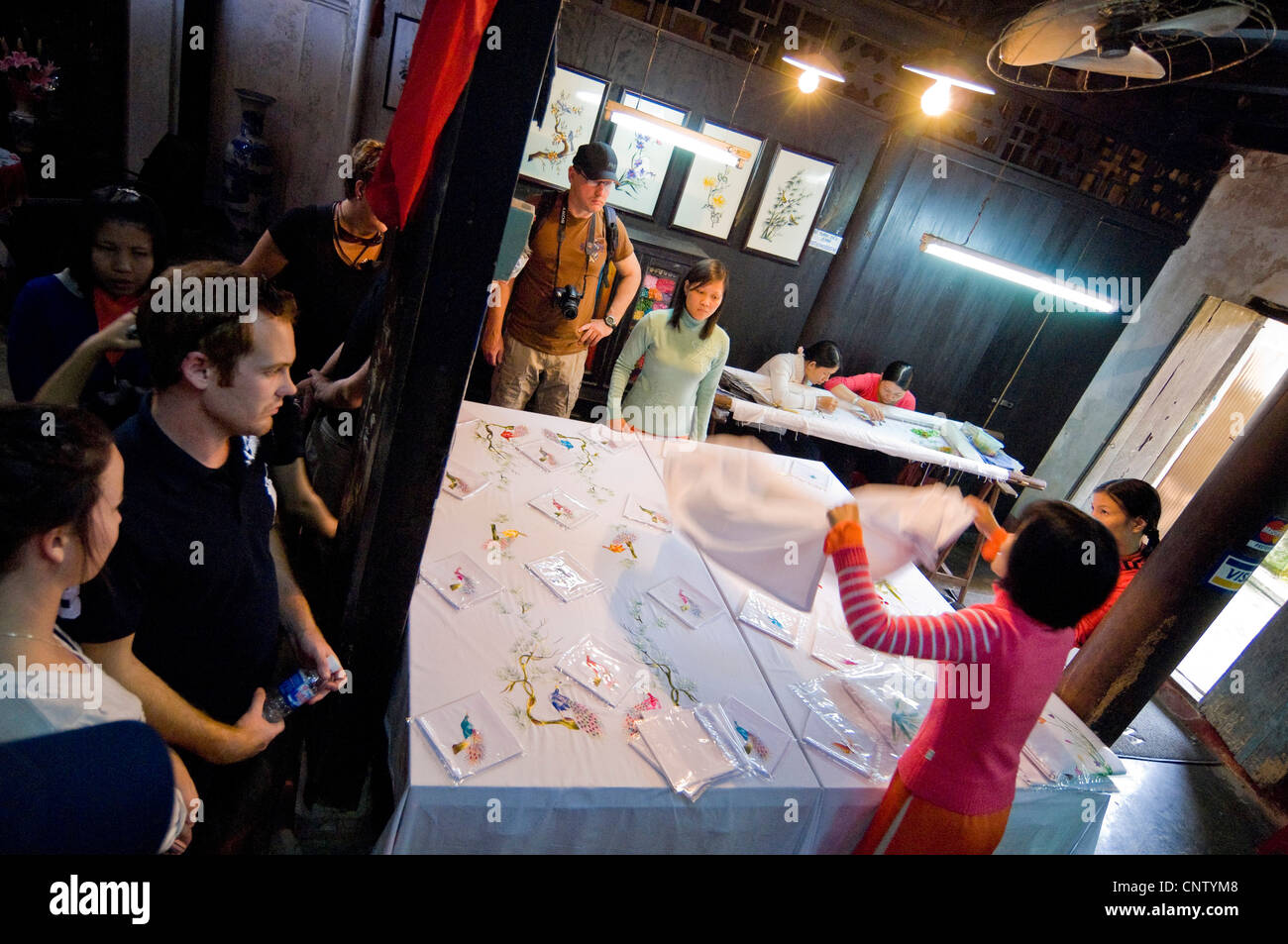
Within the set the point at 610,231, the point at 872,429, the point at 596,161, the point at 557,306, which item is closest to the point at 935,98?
the point at 872,429

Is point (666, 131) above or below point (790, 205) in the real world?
above

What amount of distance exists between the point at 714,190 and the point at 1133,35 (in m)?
3.89

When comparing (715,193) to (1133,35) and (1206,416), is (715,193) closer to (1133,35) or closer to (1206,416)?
(1133,35)

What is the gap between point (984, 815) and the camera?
2033 millimetres

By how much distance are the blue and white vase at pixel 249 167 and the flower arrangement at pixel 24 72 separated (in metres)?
1.52

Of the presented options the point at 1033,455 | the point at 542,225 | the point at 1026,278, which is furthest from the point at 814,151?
the point at 1033,455

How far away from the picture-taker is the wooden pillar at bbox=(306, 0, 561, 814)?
151cm

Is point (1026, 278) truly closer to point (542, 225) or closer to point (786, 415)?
point (786, 415)

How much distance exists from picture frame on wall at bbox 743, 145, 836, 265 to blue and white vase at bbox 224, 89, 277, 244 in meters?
5.32

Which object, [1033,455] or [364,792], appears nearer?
[364,792]

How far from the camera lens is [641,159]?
6.14 metres

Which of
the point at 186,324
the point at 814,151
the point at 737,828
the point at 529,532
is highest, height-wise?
the point at 814,151

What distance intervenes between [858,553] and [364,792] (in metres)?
1.98

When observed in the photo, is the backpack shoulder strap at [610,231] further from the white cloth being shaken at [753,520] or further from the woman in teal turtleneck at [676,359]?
the white cloth being shaken at [753,520]
